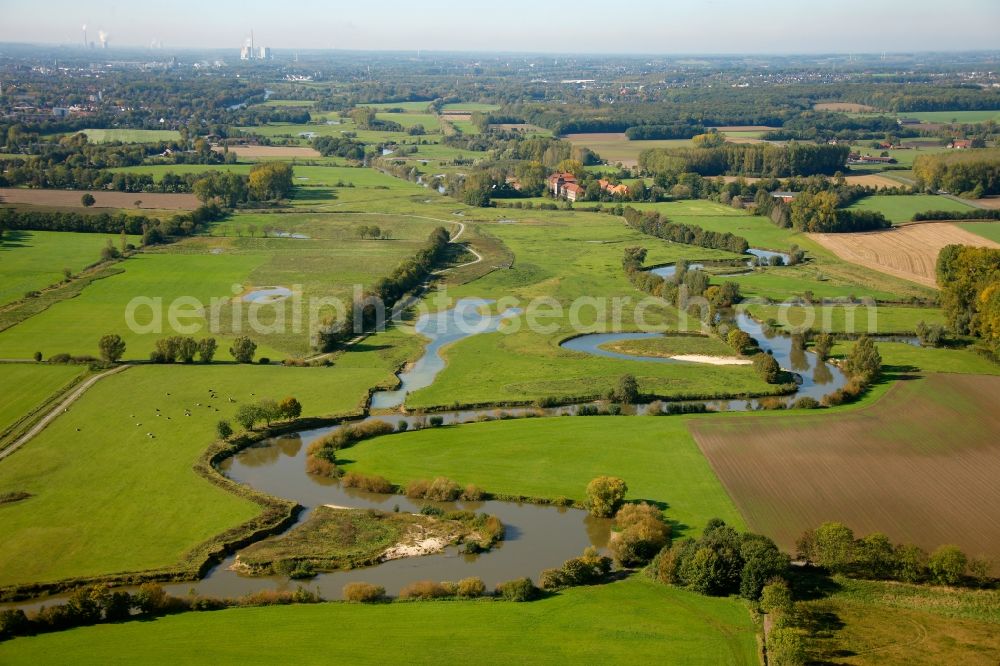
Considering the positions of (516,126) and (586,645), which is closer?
(586,645)

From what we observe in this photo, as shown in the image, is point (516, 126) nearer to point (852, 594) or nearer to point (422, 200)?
point (422, 200)

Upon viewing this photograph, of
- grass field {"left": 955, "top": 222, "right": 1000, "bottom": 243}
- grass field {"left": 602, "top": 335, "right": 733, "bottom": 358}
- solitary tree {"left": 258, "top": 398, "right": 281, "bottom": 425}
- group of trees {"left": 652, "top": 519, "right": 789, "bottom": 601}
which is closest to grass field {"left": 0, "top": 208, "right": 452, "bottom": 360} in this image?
solitary tree {"left": 258, "top": 398, "right": 281, "bottom": 425}

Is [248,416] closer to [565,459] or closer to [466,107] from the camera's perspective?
[565,459]

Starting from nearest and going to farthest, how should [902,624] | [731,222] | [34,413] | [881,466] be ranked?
[902,624]
[881,466]
[34,413]
[731,222]

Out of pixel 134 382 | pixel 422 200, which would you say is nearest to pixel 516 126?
pixel 422 200

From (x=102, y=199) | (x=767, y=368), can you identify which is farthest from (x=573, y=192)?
(x=767, y=368)

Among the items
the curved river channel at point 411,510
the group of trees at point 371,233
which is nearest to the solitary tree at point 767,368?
the curved river channel at point 411,510
